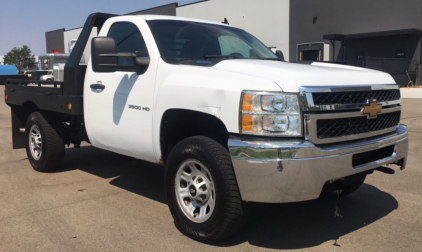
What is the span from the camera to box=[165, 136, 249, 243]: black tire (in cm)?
360

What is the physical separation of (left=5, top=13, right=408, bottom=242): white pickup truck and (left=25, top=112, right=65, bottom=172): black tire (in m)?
0.90

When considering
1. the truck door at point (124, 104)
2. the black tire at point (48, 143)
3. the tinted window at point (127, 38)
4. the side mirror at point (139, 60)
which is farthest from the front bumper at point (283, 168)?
the black tire at point (48, 143)

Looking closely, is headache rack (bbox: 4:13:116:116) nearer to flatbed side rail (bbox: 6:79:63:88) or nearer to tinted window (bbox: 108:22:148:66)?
flatbed side rail (bbox: 6:79:63:88)

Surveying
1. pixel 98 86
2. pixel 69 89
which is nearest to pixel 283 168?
pixel 98 86

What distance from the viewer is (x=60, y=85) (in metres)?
5.89

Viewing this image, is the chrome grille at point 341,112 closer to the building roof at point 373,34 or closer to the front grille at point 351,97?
the front grille at point 351,97

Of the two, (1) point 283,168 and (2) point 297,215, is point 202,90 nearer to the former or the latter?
(1) point 283,168

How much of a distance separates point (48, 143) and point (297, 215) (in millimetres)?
3641

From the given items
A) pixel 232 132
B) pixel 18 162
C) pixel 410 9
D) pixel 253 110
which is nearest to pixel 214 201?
pixel 232 132

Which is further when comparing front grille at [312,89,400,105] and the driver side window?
the driver side window

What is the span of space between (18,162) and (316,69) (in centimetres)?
→ 548

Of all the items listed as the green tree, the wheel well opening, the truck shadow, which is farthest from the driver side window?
the green tree

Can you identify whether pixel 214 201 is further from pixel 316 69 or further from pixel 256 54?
pixel 256 54

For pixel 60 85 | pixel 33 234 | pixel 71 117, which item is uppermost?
pixel 60 85
